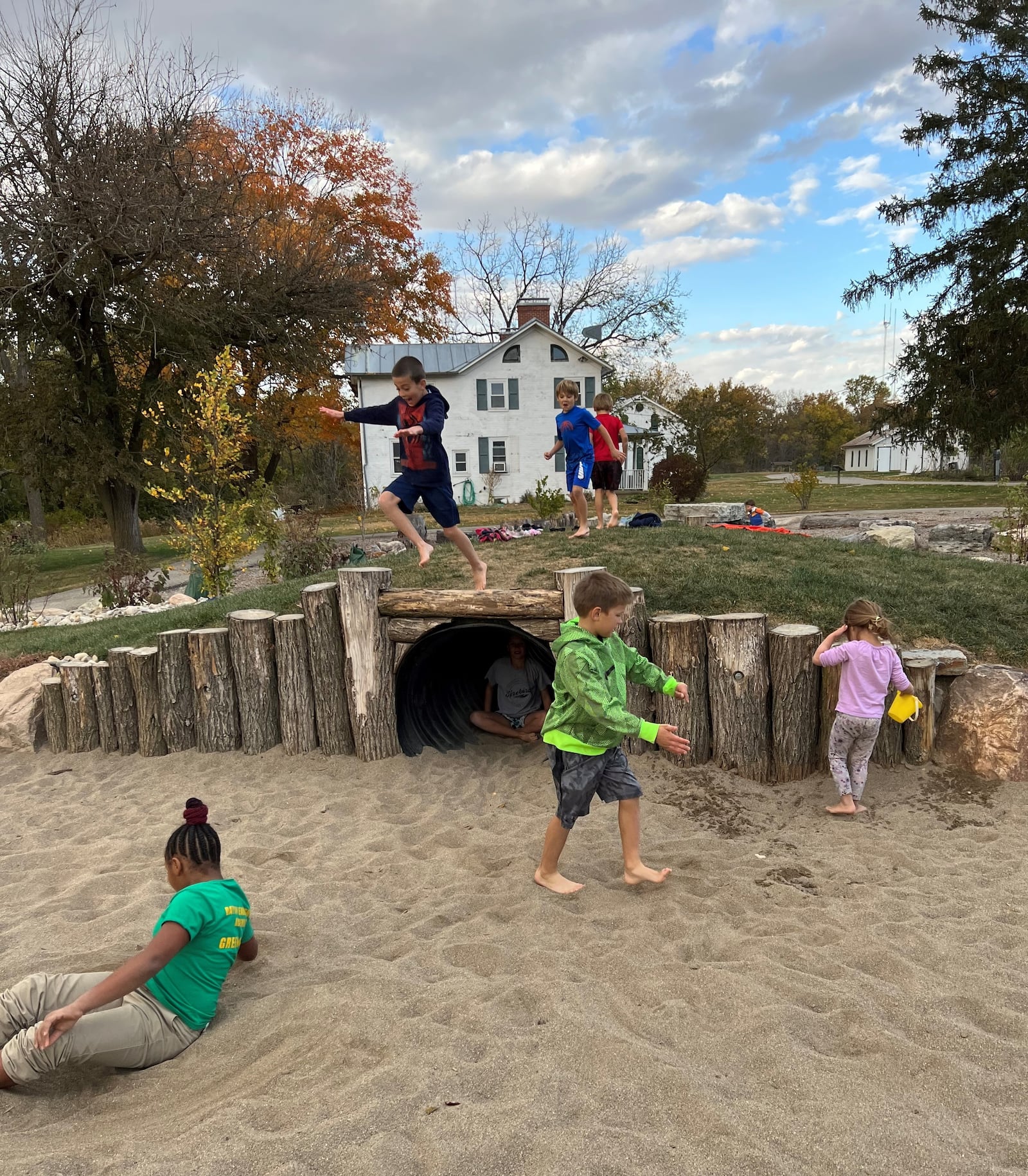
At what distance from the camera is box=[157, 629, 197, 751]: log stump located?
6438mm

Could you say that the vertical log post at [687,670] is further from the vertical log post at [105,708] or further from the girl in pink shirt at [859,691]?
the vertical log post at [105,708]

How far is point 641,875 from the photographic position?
163 inches

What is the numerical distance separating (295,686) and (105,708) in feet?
5.94

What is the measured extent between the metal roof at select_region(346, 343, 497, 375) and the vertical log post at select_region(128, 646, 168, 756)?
27022mm

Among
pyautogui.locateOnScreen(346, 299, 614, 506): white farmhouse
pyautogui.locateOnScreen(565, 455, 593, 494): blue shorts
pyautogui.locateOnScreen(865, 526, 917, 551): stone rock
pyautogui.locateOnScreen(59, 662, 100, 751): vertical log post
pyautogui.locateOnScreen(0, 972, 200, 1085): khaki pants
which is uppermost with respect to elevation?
pyautogui.locateOnScreen(346, 299, 614, 506): white farmhouse

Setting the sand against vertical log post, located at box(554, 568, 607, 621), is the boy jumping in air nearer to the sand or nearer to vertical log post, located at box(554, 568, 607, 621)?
vertical log post, located at box(554, 568, 607, 621)

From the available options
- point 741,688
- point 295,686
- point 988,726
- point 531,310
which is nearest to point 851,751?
point 741,688

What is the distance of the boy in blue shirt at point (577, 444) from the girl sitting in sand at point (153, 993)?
6309 mm

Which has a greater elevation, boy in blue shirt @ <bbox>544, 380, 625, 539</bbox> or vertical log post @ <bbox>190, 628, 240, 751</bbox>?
boy in blue shirt @ <bbox>544, 380, 625, 539</bbox>

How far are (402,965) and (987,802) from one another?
359 centimetres

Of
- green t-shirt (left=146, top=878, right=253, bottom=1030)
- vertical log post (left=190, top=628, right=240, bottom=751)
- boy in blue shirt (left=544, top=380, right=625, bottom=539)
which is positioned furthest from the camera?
boy in blue shirt (left=544, top=380, right=625, bottom=539)

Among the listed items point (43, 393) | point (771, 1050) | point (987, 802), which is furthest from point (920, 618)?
point (43, 393)

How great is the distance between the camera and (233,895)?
333 cm

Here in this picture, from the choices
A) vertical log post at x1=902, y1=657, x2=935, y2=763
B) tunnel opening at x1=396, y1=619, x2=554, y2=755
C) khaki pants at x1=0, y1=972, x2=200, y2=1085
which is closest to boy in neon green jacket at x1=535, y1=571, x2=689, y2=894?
tunnel opening at x1=396, y1=619, x2=554, y2=755
